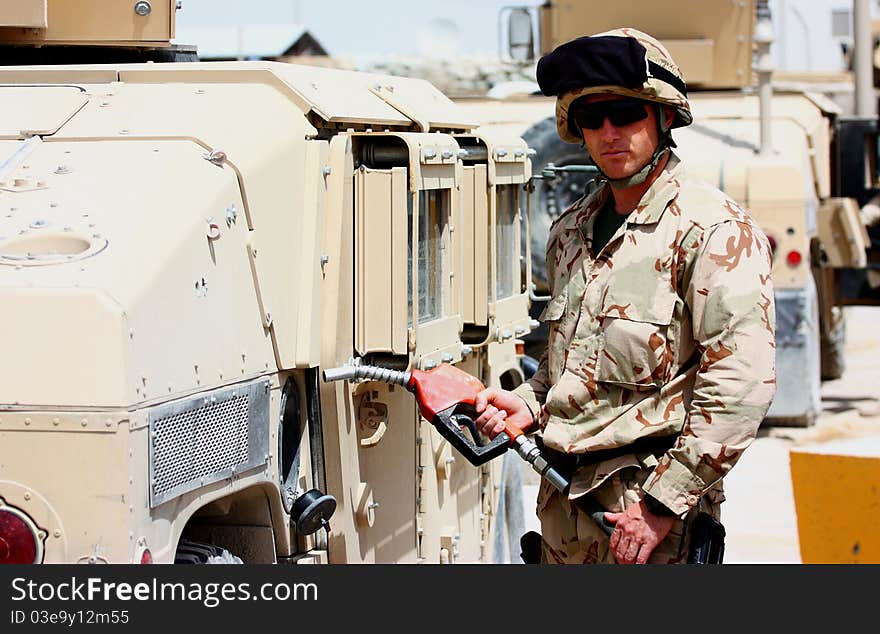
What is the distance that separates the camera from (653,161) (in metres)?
3.79

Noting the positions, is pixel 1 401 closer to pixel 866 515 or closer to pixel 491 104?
pixel 866 515

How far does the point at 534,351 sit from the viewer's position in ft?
36.7

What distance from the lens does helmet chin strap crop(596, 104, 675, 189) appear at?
12.4 ft

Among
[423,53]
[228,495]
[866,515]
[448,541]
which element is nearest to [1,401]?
[228,495]

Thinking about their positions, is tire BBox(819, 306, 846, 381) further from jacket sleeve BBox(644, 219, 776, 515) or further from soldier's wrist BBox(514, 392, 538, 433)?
jacket sleeve BBox(644, 219, 776, 515)

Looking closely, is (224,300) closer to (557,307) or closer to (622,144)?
(557,307)

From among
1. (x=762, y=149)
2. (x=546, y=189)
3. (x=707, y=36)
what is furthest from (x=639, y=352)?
(x=707, y=36)

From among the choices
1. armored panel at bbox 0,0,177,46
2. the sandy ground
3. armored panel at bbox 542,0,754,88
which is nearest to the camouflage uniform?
armored panel at bbox 0,0,177,46

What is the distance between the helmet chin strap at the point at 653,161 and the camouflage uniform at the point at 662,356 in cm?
4

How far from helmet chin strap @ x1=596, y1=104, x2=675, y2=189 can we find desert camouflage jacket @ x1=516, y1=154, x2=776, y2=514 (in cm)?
4

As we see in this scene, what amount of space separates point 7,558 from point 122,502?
11.1 inches

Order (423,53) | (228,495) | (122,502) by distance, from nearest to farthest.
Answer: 1. (122,502)
2. (228,495)
3. (423,53)

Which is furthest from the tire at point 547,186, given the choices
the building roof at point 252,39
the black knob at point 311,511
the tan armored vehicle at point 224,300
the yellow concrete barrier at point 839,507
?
the building roof at point 252,39

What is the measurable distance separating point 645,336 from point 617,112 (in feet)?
1.74
